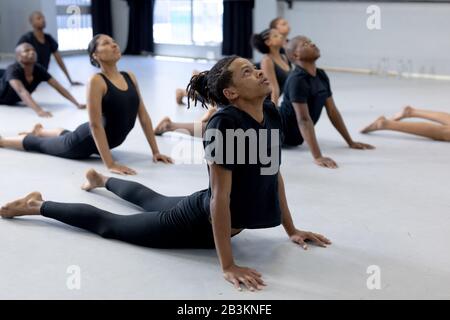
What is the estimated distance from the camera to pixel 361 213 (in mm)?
2725

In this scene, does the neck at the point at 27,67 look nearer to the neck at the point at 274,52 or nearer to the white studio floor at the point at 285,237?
the white studio floor at the point at 285,237

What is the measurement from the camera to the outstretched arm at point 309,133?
3531mm

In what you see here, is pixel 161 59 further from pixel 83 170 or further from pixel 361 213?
pixel 361 213

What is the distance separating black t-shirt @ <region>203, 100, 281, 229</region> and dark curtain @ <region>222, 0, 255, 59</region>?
6.80 meters

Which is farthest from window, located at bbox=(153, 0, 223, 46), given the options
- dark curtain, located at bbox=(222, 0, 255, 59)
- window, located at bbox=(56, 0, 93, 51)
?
window, located at bbox=(56, 0, 93, 51)

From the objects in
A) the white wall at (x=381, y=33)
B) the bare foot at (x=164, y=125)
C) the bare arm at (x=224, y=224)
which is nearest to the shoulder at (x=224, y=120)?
the bare arm at (x=224, y=224)

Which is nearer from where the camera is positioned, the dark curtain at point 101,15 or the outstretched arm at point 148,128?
the outstretched arm at point 148,128

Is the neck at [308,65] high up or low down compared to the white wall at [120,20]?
up

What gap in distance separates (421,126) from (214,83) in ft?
8.29

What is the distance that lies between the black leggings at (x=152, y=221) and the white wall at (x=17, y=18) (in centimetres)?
751

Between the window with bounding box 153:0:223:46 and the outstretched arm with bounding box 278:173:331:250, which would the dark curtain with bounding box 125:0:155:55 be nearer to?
the window with bounding box 153:0:223:46

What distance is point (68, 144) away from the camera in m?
3.62
